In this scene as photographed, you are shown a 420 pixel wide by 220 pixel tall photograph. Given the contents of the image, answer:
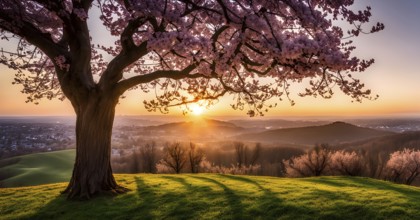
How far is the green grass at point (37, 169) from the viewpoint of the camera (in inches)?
4560

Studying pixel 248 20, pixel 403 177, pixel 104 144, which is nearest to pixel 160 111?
pixel 104 144

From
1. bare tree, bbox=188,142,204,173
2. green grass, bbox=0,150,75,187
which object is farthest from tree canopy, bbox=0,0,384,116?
green grass, bbox=0,150,75,187

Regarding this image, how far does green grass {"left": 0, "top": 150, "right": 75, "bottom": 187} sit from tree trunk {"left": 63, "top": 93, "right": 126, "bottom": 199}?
99.7 metres

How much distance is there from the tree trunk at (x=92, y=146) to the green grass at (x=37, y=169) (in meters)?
99.7

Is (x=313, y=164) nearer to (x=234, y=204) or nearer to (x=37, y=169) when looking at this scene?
(x=234, y=204)

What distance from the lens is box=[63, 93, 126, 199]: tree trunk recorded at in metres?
20.7

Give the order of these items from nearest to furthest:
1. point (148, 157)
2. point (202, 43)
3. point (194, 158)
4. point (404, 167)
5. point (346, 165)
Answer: point (202, 43)
point (404, 167)
point (346, 165)
point (194, 158)
point (148, 157)

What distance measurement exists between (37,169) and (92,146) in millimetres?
133439

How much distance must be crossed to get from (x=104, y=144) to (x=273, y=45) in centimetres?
1269

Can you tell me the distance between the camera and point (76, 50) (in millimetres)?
21016

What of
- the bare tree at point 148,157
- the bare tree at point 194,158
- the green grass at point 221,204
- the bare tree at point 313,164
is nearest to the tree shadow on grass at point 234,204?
the green grass at point 221,204

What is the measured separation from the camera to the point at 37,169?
136750 mm

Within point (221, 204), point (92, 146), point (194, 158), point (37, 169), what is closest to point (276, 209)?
point (221, 204)

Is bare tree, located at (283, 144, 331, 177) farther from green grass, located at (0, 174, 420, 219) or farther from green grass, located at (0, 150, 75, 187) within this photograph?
green grass, located at (0, 150, 75, 187)
